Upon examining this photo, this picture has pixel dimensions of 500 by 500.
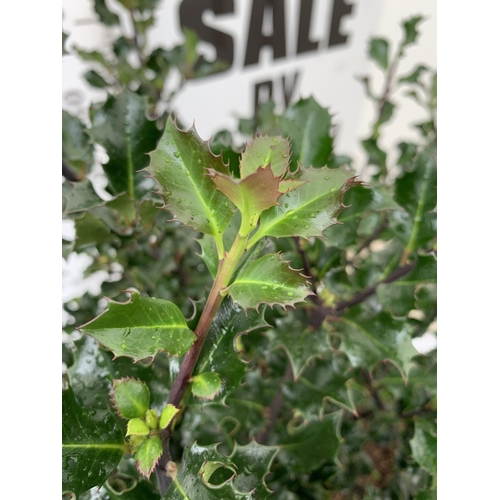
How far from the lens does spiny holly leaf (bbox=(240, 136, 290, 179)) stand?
9.4 inches

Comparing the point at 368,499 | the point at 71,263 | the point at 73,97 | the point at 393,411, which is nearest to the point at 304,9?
the point at 73,97

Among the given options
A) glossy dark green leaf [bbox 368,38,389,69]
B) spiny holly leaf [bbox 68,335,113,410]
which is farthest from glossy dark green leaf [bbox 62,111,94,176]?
glossy dark green leaf [bbox 368,38,389,69]

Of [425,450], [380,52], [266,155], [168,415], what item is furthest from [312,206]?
[380,52]

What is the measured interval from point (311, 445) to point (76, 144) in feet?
1.23

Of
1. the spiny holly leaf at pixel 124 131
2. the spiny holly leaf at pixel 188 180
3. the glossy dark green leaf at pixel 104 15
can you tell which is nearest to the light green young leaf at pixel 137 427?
the spiny holly leaf at pixel 188 180

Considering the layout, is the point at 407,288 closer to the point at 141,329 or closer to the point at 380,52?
the point at 141,329

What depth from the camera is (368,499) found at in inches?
20.1

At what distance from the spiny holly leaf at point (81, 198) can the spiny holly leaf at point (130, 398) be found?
0.48ft

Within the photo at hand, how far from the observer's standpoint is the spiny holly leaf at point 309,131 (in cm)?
41

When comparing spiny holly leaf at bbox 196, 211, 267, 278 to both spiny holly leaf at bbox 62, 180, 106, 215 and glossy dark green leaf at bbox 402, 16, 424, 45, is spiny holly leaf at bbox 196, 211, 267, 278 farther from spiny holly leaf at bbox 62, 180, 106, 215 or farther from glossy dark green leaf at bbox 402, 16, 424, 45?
glossy dark green leaf at bbox 402, 16, 424, 45

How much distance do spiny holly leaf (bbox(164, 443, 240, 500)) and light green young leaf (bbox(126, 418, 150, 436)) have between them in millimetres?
31

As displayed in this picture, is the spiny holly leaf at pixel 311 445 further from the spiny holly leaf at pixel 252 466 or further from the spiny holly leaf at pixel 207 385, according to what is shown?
the spiny holly leaf at pixel 207 385

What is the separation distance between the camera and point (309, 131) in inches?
16.5
